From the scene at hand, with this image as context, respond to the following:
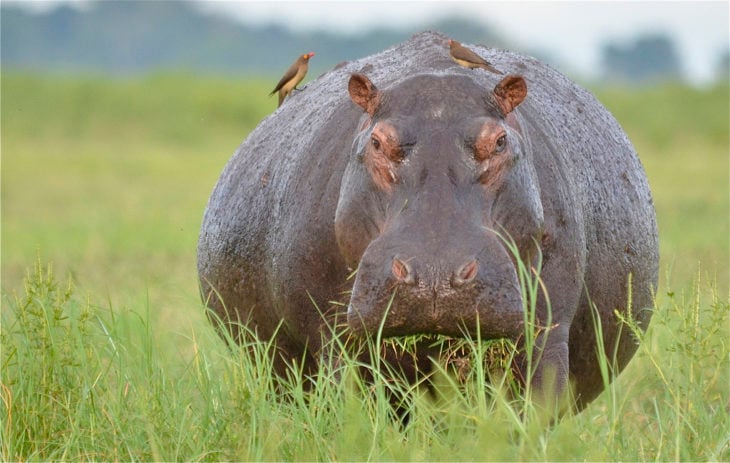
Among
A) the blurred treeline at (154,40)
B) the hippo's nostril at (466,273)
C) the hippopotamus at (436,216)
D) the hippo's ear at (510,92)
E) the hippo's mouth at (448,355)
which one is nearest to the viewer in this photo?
the hippo's nostril at (466,273)

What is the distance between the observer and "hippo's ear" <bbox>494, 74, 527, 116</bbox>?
4.16 metres

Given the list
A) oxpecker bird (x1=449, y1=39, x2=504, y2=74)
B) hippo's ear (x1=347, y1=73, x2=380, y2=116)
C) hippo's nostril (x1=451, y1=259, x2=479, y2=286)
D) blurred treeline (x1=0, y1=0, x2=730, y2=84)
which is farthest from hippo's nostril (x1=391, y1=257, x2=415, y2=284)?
blurred treeline (x1=0, y1=0, x2=730, y2=84)

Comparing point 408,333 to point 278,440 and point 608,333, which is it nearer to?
point 278,440

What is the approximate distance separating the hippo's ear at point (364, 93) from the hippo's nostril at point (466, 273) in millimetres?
859

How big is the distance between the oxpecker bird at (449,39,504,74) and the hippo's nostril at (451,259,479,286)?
3.64ft

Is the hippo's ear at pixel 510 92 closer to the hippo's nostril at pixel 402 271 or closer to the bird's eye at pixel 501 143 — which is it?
the bird's eye at pixel 501 143

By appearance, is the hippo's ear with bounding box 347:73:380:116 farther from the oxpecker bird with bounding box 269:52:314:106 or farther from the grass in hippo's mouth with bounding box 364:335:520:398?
the oxpecker bird with bounding box 269:52:314:106

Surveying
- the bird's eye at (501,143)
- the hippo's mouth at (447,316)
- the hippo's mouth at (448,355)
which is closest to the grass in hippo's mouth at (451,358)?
the hippo's mouth at (448,355)

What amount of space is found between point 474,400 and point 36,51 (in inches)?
3334

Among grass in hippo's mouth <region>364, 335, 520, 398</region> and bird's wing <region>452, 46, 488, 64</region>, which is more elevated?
bird's wing <region>452, 46, 488, 64</region>

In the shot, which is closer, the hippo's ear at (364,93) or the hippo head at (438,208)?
the hippo head at (438,208)

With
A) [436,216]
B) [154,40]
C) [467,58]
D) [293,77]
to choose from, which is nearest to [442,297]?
[436,216]

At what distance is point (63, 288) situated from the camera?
191 inches

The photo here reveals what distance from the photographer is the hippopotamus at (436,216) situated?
146 inches
